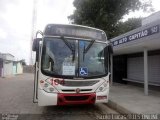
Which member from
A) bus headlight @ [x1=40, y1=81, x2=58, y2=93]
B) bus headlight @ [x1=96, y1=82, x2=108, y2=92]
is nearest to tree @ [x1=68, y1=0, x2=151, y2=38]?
bus headlight @ [x1=96, y1=82, x2=108, y2=92]

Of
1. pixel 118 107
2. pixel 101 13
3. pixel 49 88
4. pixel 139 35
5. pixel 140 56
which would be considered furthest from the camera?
pixel 101 13

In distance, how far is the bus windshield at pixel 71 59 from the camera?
785 centimetres

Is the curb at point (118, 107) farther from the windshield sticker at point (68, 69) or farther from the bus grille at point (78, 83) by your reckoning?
the windshield sticker at point (68, 69)

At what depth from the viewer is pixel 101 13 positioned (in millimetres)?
25875

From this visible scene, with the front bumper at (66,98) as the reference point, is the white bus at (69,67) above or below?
above

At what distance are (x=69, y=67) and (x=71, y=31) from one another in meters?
1.41

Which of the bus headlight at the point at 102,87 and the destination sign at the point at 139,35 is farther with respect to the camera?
the destination sign at the point at 139,35

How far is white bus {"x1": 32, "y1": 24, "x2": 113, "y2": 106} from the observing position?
7.78 metres

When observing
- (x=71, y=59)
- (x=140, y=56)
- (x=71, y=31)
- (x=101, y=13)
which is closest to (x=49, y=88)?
(x=71, y=59)

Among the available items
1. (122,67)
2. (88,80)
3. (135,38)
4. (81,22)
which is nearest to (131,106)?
(88,80)

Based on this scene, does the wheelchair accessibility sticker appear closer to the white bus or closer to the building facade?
the white bus

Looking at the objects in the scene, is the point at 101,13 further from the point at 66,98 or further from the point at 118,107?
the point at 66,98

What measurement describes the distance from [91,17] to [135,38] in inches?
607

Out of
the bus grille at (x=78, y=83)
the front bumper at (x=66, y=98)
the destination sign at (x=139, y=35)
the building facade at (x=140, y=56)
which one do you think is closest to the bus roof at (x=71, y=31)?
the bus grille at (x=78, y=83)
